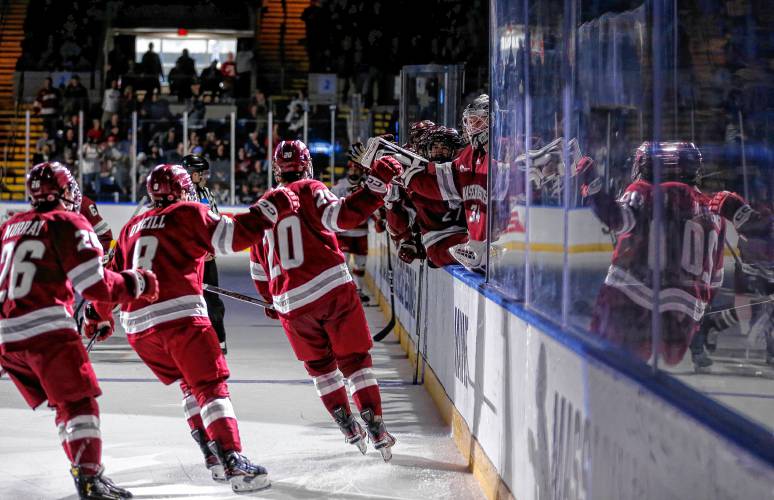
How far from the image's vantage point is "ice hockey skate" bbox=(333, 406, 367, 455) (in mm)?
5422

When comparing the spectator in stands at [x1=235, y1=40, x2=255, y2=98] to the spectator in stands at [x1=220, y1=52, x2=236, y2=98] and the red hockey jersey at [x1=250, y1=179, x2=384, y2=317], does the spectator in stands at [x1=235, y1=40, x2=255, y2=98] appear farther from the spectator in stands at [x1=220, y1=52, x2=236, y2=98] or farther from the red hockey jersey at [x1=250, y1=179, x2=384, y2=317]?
the red hockey jersey at [x1=250, y1=179, x2=384, y2=317]

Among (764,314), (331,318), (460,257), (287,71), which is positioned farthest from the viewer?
(287,71)

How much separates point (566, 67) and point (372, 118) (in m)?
12.0

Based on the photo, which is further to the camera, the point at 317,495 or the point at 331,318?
the point at 331,318

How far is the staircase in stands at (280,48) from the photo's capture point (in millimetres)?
24625

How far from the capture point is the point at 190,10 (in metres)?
25.9

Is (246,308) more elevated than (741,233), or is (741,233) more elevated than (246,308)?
(741,233)

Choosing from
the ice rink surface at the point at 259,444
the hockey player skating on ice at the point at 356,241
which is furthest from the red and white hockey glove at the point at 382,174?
the hockey player skating on ice at the point at 356,241

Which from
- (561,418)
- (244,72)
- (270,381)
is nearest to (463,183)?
(270,381)

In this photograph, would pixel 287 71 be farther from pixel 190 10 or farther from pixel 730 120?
pixel 730 120

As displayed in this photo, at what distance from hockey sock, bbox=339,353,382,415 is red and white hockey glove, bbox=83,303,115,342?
117cm

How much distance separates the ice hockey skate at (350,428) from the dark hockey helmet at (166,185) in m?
1.34

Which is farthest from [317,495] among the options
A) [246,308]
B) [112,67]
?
[112,67]

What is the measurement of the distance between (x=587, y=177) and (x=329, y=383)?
8.49 ft
